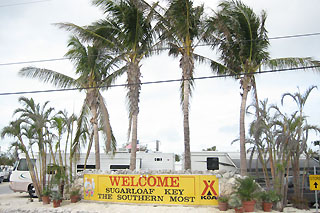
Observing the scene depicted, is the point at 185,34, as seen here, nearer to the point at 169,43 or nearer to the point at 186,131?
the point at 169,43

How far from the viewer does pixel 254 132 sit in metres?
13.5

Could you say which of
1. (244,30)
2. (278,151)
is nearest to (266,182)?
(278,151)

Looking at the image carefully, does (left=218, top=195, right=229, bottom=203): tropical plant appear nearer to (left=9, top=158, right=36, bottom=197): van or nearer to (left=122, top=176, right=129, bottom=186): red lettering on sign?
(left=122, top=176, right=129, bottom=186): red lettering on sign

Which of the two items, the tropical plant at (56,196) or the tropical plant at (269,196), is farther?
the tropical plant at (56,196)

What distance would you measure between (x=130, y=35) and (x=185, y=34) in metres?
3.04

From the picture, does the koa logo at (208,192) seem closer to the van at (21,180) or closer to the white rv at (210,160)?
the white rv at (210,160)

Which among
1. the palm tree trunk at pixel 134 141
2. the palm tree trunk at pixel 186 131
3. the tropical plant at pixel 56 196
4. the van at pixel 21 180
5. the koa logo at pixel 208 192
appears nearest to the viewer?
the koa logo at pixel 208 192

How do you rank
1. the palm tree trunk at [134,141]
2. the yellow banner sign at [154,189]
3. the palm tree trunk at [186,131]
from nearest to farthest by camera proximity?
1. the yellow banner sign at [154,189]
2. the palm tree trunk at [186,131]
3. the palm tree trunk at [134,141]

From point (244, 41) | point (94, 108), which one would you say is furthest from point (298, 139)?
point (94, 108)

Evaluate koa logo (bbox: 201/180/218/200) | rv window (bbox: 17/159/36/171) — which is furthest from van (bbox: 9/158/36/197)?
koa logo (bbox: 201/180/218/200)

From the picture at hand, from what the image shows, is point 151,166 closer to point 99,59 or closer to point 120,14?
point 99,59

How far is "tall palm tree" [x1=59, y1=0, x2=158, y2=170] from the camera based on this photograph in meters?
17.3

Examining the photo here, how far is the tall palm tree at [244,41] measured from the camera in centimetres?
1684

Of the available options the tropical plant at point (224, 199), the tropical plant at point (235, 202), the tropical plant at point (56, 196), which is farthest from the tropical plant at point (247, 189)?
the tropical plant at point (56, 196)
